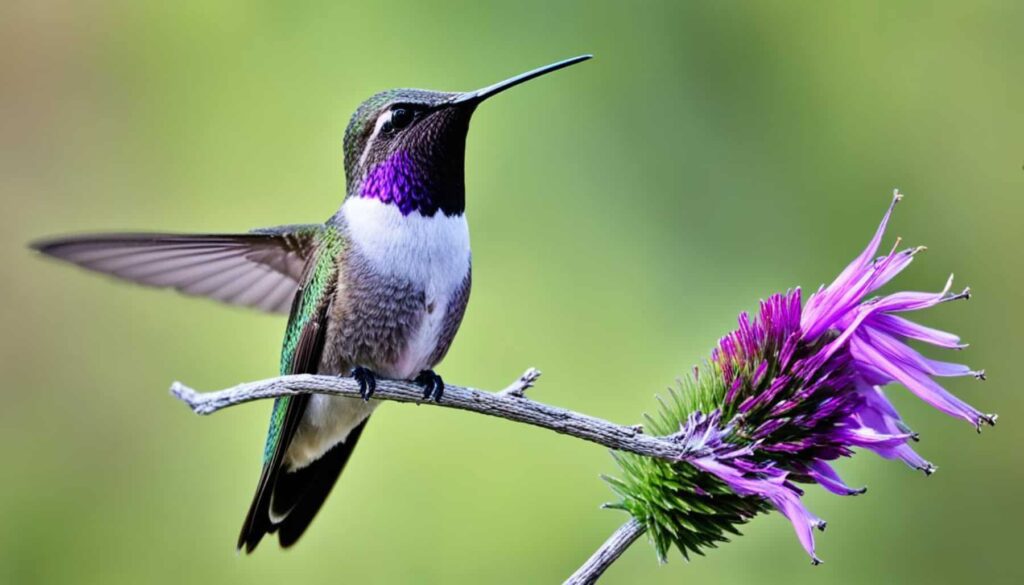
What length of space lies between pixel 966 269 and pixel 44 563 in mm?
3659

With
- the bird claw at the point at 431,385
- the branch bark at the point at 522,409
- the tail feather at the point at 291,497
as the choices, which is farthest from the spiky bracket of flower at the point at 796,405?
the tail feather at the point at 291,497

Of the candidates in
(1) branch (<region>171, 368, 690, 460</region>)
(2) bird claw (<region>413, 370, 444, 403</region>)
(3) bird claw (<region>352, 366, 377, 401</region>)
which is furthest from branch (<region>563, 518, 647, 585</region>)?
(3) bird claw (<region>352, 366, 377, 401</region>)

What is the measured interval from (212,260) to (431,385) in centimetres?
68

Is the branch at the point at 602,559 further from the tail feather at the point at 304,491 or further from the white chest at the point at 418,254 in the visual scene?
the tail feather at the point at 304,491

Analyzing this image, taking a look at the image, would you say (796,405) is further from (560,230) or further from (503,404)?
(560,230)

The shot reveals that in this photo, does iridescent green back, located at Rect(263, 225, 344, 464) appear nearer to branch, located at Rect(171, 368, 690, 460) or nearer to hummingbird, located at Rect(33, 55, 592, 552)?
hummingbird, located at Rect(33, 55, 592, 552)

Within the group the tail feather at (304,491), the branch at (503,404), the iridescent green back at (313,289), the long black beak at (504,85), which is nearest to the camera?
the branch at (503,404)

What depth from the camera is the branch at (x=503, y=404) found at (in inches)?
70.8

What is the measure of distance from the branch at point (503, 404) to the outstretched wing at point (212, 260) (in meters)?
0.52

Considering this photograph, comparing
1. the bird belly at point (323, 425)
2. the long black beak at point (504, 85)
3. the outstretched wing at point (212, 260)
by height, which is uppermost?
the long black beak at point (504, 85)

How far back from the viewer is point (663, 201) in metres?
4.82

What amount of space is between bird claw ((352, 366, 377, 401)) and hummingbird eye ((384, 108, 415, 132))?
48 centimetres

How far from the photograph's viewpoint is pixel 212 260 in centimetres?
269

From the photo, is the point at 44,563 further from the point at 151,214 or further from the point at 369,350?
the point at 369,350
